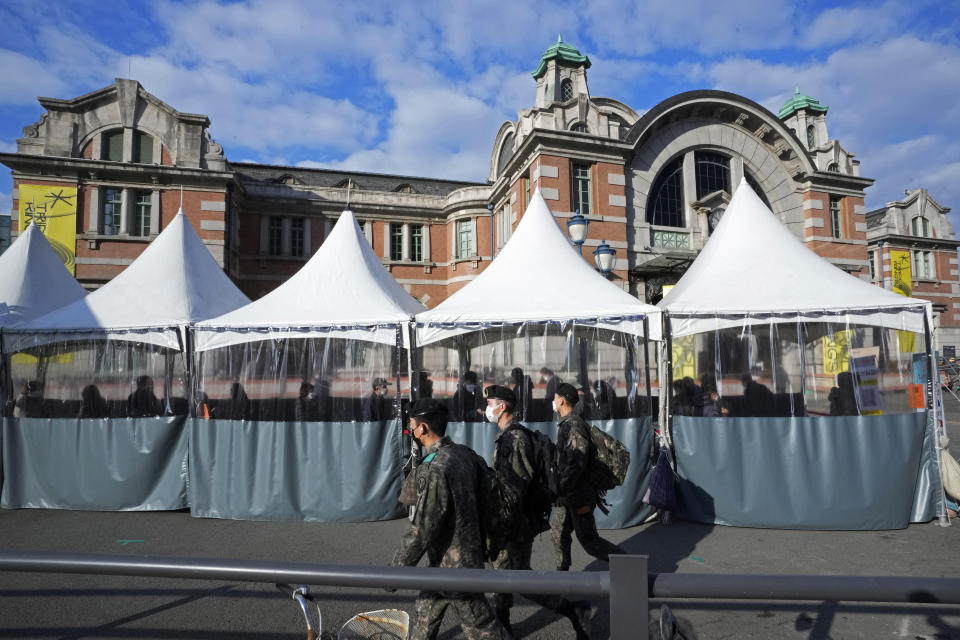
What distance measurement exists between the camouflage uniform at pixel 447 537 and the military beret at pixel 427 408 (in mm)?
246

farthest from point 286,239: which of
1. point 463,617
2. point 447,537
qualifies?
point 463,617

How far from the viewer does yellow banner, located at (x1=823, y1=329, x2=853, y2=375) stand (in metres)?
6.93

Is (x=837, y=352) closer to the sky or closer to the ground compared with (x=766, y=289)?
closer to the ground

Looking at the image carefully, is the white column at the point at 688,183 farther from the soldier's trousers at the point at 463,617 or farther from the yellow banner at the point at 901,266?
the soldier's trousers at the point at 463,617

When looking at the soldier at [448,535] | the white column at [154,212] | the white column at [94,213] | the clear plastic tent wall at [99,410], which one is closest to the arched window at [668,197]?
the clear plastic tent wall at [99,410]

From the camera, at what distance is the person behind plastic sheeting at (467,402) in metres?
7.15

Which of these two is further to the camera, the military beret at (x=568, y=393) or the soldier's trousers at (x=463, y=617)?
the military beret at (x=568, y=393)

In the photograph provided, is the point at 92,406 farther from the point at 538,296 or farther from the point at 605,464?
the point at 605,464

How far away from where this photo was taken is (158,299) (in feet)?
27.2

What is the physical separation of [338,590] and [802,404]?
589 centimetres

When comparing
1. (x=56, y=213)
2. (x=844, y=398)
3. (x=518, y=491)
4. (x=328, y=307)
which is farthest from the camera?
(x=56, y=213)

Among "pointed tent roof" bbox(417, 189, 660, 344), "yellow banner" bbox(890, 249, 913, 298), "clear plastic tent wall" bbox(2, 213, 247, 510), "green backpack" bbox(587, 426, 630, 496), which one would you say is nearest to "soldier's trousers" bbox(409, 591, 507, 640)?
"green backpack" bbox(587, 426, 630, 496)

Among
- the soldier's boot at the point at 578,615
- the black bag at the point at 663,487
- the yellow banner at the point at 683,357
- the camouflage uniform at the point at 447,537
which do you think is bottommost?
the soldier's boot at the point at 578,615

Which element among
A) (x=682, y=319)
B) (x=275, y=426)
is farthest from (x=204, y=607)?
(x=682, y=319)
